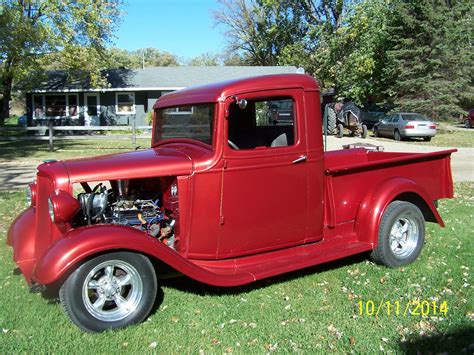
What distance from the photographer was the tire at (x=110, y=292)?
11.1 ft

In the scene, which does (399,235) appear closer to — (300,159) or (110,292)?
(300,159)

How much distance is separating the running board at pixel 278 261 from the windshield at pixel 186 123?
1.09m

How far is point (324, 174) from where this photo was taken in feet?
14.9

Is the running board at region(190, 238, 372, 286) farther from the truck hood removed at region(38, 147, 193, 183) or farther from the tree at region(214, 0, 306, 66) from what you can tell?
the tree at region(214, 0, 306, 66)

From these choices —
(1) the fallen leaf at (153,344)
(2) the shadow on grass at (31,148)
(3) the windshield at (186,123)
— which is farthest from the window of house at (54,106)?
(1) the fallen leaf at (153,344)

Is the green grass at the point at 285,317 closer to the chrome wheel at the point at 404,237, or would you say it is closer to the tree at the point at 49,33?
the chrome wheel at the point at 404,237

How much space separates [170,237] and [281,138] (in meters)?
1.40

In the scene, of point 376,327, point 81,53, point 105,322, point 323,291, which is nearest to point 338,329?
point 376,327

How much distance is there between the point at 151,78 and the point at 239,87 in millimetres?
27716

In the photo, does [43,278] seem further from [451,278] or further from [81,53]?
[81,53]

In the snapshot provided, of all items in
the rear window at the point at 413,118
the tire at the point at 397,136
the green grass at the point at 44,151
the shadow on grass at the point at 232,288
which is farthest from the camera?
the tire at the point at 397,136

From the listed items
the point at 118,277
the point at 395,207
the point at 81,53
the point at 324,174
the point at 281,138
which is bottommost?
the point at 118,277

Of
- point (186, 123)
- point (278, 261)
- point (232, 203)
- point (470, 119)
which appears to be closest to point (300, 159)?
point (232, 203)

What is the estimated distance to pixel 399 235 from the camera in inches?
196
